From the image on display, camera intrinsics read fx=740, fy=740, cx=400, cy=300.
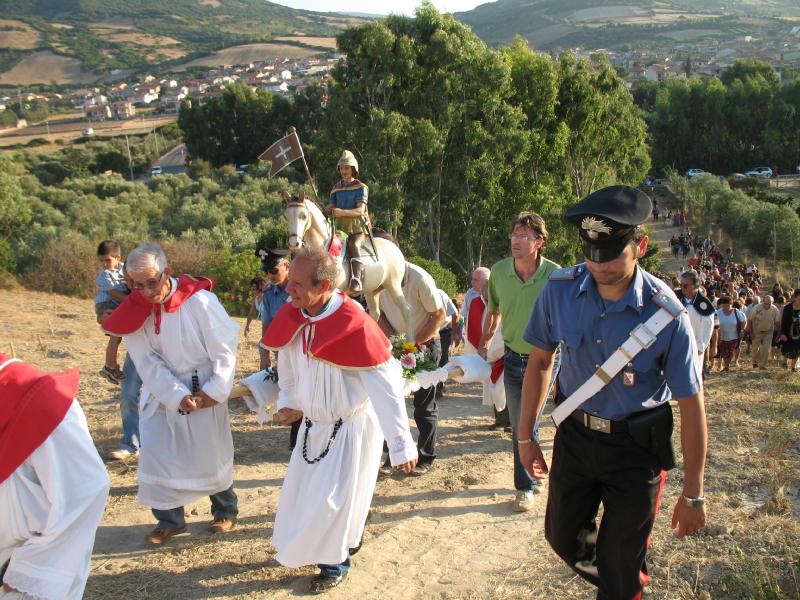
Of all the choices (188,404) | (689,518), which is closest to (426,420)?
(188,404)

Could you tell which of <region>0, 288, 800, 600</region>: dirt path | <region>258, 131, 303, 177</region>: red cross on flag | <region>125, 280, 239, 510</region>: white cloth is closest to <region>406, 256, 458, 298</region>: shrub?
<region>258, 131, 303, 177</region>: red cross on flag

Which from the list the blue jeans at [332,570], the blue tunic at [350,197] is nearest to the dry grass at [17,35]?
the blue tunic at [350,197]

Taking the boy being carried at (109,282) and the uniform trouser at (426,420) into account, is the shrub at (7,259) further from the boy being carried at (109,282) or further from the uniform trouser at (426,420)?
the uniform trouser at (426,420)

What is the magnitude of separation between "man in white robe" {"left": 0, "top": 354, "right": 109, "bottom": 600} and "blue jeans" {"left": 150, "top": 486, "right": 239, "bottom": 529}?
2.59 metres

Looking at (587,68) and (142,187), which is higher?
(587,68)

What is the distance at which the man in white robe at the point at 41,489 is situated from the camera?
2631mm

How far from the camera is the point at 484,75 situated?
2642 cm

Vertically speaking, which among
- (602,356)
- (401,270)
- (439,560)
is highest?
(602,356)

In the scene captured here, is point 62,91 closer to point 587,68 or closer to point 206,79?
point 206,79

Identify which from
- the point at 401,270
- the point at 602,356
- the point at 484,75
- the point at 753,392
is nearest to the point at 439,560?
the point at 602,356

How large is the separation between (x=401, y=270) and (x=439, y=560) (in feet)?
13.1

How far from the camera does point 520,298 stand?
18.6 feet

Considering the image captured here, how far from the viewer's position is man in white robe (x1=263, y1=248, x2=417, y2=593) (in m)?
4.30

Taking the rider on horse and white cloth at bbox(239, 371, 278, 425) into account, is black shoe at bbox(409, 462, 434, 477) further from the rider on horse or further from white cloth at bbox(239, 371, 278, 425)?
the rider on horse
